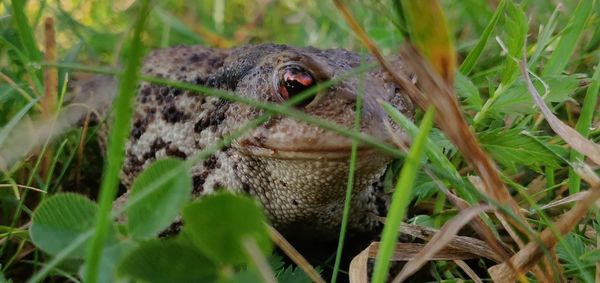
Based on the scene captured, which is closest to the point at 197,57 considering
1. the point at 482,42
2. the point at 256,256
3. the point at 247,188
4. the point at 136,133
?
the point at 136,133

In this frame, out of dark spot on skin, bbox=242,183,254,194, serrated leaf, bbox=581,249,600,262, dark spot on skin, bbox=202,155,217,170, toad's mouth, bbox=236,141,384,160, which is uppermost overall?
dark spot on skin, bbox=202,155,217,170

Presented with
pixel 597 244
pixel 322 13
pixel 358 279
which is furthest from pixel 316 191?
pixel 322 13

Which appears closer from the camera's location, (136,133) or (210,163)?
(210,163)

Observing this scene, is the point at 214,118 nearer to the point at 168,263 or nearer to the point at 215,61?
the point at 215,61

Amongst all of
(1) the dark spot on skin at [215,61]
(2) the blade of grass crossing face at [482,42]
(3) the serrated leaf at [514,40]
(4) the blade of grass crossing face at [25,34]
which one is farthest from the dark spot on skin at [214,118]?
(3) the serrated leaf at [514,40]

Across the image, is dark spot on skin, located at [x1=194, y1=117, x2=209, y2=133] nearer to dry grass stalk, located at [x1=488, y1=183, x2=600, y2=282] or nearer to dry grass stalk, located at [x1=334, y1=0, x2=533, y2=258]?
dry grass stalk, located at [x1=334, y1=0, x2=533, y2=258]

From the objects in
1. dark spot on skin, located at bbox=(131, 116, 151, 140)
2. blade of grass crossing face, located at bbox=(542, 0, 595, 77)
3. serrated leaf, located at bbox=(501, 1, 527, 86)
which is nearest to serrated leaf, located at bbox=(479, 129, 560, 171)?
serrated leaf, located at bbox=(501, 1, 527, 86)

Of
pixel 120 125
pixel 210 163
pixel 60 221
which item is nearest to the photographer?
pixel 120 125

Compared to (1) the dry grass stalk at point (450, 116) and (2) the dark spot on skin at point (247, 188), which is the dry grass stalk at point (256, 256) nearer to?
(1) the dry grass stalk at point (450, 116)
